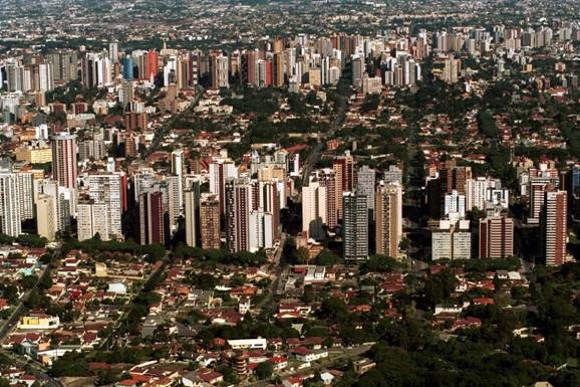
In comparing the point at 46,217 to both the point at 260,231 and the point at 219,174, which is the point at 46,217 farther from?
the point at 260,231

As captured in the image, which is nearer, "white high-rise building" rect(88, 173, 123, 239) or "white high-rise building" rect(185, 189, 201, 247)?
"white high-rise building" rect(185, 189, 201, 247)

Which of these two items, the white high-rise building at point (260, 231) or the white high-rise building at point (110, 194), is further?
the white high-rise building at point (110, 194)

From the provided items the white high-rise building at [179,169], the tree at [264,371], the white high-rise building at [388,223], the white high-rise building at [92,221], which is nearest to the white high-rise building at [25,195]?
the white high-rise building at [92,221]

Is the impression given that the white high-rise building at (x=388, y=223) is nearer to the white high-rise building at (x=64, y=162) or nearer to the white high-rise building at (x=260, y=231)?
the white high-rise building at (x=260, y=231)

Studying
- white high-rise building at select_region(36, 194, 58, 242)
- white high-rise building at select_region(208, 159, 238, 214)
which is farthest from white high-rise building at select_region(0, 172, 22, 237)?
white high-rise building at select_region(208, 159, 238, 214)

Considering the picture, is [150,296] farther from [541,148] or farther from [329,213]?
[541,148]

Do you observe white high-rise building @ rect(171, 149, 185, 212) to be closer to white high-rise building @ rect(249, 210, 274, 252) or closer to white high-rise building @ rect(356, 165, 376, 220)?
white high-rise building @ rect(249, 210, 274, 252)

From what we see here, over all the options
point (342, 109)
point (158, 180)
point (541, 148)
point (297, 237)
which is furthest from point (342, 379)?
point (342, 109)

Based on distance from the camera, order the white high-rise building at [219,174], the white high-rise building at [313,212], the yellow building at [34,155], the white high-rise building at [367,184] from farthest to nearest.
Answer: the yellow building at [34,155] → the white high-rise building at [219,174] → the white high-rise building at [313,212] → the white high-rise building at [367,184]

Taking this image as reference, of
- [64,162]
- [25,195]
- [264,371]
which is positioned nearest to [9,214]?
[25,195]

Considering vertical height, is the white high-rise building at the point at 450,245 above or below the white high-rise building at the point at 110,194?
below

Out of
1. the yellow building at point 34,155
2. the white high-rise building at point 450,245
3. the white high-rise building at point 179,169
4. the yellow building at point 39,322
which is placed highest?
the white high-rise building at point 179,169

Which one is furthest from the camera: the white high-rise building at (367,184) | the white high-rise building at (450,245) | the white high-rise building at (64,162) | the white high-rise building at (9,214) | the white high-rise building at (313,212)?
the white high-rise building at (64,162)
